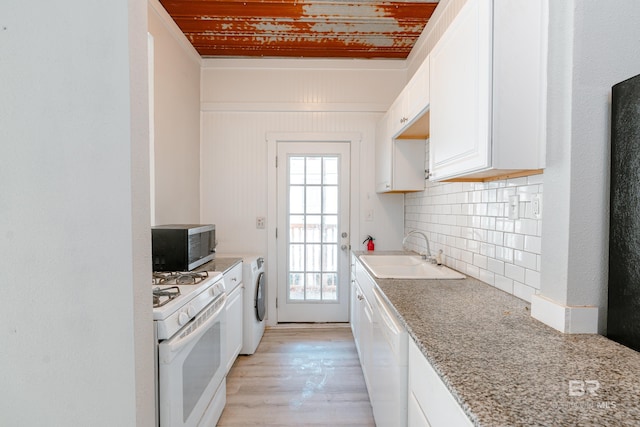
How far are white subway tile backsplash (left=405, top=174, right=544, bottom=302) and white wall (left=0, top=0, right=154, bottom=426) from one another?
155cm

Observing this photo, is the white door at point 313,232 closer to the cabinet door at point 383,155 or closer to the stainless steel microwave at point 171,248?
the cabinet door at point 383,155

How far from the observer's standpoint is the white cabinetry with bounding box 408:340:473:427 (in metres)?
0.82

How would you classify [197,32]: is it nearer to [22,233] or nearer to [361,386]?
[22,233]

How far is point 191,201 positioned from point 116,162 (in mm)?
2268

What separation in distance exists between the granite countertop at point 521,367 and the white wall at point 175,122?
7.02 ft

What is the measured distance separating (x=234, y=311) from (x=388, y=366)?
146 centimetres

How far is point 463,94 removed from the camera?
1.43 meters

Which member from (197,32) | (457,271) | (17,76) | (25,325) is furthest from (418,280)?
(197,32)

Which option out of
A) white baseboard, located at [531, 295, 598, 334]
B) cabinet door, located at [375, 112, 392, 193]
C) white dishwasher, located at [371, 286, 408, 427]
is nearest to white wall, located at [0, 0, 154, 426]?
white dishwasher, located at [371, 286, 408, 427]

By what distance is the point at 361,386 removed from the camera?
2.40 metres

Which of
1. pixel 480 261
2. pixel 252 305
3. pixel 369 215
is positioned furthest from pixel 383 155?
pixel 252 305

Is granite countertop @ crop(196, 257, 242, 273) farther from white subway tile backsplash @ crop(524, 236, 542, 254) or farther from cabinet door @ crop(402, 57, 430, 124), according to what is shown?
white subway tile backsplash @ crop(524, 236, 542, 254)

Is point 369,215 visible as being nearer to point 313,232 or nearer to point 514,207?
point 313,232

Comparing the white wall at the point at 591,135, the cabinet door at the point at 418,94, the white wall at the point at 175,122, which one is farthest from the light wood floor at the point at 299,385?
the cabinet door at the point at 418,94
